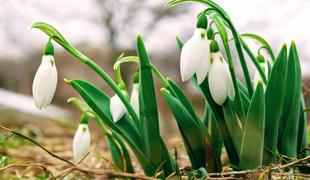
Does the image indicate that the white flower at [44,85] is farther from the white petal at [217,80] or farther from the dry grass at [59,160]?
the white petal at [217,80]

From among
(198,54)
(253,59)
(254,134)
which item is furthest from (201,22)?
(254,134)

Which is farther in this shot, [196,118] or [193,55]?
[196,118]

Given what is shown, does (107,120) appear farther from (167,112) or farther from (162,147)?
(167,112)

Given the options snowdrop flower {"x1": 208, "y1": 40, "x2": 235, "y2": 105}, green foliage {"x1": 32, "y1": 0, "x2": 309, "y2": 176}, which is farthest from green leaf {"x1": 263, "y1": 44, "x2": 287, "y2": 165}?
snowdrop flower {"x1": 208, "y1": 40, "x2": 235, "y2": 105}

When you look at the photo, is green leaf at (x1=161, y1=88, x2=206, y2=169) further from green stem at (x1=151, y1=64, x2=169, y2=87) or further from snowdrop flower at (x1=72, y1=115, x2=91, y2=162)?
snowdrop flower at (x1=72, y1=115, x2=91, y2=162)

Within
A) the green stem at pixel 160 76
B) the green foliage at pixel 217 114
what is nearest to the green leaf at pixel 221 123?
the green foliage at pixel 217 114

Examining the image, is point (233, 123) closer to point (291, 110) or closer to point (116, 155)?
point (291, 110)

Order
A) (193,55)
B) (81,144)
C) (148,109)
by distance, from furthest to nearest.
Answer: (81,144) < (148,109) < (193,55)
